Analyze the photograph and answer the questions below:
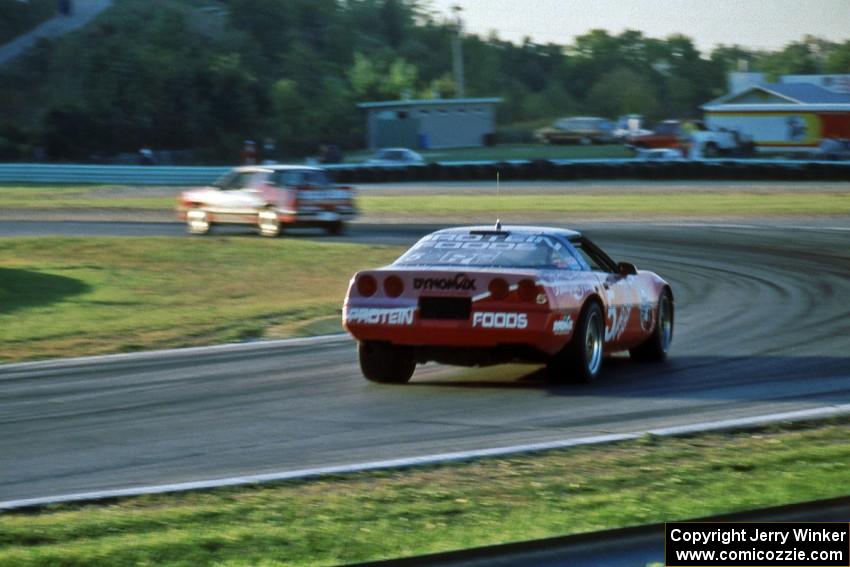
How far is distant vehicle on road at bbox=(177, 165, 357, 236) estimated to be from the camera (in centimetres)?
2700

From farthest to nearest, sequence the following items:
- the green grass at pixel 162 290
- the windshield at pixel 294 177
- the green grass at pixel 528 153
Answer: the green grass at pixel 528 153, the windshield at pixel 294 177, the green grass at pixel 162 290

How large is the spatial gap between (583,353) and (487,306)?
0.90 m

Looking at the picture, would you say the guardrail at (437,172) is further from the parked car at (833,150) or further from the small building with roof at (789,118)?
the small building with roof at (789,118)

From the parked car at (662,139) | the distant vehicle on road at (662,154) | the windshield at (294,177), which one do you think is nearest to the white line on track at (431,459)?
the windshield at (294,177)

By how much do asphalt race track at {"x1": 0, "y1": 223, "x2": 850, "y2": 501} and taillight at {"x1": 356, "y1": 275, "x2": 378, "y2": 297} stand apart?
2.36 ft

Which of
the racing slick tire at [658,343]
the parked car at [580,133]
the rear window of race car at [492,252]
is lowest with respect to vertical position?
the parked car at [580,133]

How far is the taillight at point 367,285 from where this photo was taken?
1016cm

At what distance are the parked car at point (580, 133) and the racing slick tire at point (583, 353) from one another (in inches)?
2857

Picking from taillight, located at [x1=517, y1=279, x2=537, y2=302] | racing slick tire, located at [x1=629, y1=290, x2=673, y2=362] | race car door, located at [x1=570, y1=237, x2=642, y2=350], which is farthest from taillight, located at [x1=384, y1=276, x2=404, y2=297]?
racing slick tire, located at [x1=629, y1=290, x2=673, y2=362]

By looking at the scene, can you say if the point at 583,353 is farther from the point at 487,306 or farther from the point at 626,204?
the point at 626,204

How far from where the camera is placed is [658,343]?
1191 centimetres

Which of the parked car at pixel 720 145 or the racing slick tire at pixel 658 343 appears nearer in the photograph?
the racing slick tire at pixel 658 343

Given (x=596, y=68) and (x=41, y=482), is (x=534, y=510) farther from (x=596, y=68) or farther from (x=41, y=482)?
(x=596, y=68)

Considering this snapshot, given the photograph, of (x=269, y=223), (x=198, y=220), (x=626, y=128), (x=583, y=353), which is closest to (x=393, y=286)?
(x=583, y=353)
